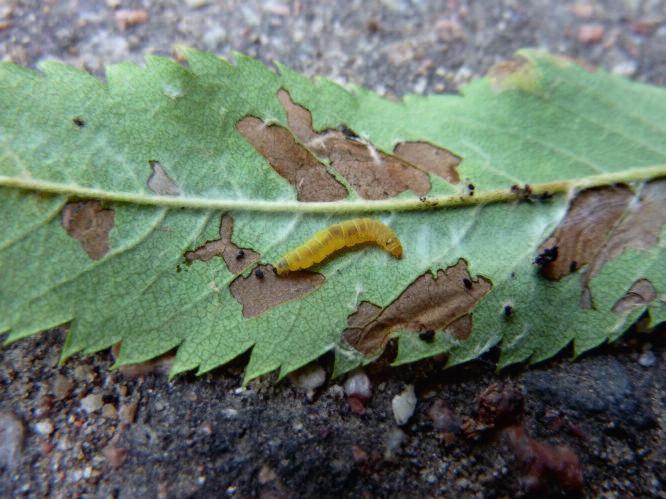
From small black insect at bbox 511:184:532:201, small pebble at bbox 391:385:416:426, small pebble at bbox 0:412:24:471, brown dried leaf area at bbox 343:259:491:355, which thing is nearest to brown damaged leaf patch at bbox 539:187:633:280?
small black insect at bbox 511:184:532:201

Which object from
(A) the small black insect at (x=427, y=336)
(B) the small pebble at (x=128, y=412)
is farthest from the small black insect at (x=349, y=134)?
(B) the small pebble at (x=128, y=412)

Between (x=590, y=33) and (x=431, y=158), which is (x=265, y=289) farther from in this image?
(x=590, y=33)

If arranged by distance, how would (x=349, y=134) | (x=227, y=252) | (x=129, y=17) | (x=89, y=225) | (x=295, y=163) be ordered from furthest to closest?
(x=129, y=17), (x=349, y=134), (x=295, y=163), (x=227, y=252), (x=89, y=225)

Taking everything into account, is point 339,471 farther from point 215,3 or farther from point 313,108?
point 215,3

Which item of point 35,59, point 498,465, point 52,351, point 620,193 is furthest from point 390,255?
point 35,59

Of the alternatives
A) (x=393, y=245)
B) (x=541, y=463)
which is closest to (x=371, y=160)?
(x=393, y=245)

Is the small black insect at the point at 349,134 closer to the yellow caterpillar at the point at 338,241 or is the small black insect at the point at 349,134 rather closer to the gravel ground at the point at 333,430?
A: the yellow caterpillar at the point at 338,241
